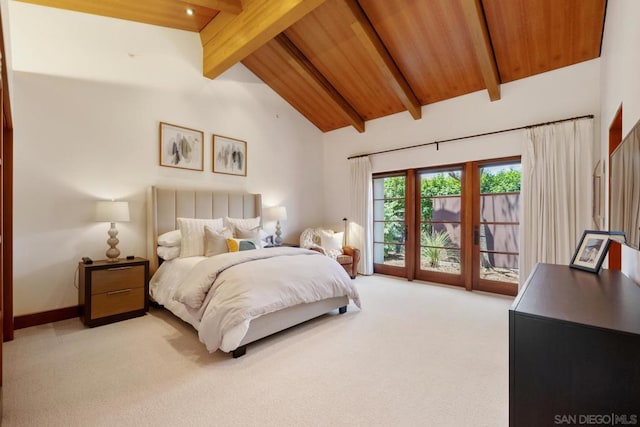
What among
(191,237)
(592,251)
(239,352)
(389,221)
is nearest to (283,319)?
(239,352)

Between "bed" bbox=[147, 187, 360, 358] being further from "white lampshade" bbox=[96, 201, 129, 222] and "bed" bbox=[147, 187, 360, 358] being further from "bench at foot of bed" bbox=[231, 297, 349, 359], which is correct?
"white lampshade" bbox=[96, 201, 129, 222]

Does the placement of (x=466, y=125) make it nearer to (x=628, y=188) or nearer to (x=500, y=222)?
(x=500, y=222)

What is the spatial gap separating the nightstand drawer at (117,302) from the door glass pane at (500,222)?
4.56 meters

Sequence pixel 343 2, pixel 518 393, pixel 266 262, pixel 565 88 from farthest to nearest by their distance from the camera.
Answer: pixel 565 88
pixel 343 2
pixel 266 262
pixel 518 393

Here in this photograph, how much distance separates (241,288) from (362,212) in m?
3.41

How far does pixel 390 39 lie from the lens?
3.80 meters

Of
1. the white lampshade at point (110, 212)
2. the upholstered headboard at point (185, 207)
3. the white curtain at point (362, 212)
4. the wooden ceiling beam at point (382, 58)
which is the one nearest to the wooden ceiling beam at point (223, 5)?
the wooden ceiling beam at point (382, 58)

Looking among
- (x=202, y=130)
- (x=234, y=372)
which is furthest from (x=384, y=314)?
(x=202, y=130)

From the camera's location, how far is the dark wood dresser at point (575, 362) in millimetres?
898

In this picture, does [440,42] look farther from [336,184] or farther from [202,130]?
[202,130]

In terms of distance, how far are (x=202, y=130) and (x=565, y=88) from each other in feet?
15.9

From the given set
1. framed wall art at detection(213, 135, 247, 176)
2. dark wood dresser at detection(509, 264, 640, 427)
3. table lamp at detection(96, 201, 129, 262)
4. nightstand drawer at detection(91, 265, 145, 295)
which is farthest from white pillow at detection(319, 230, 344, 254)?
dark wood dresser at detection(509, 264, 640, 427)

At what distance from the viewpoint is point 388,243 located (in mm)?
5395

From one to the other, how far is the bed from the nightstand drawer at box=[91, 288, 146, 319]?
0.19m
